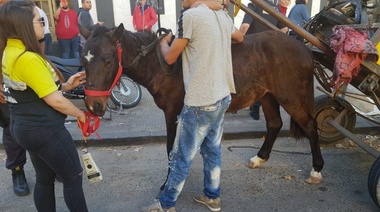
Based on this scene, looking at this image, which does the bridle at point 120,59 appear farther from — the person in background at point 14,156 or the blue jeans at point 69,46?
the blue jeans at point 69,46

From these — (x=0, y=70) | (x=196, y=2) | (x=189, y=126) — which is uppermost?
(x=196, y=2)

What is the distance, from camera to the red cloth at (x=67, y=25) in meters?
8.11

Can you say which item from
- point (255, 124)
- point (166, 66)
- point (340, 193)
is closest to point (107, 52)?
point (166, 66)

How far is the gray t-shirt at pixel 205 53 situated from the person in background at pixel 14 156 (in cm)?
201

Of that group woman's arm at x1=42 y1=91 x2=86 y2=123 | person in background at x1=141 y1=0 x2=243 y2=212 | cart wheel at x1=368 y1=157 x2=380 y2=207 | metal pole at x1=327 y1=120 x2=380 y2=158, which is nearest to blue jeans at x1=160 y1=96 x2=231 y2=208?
person in background at x1=141 y1=0 x2=243 y2=212

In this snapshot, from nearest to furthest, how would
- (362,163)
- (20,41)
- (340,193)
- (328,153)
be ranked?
(20,41) → (340,193) → (362,163) → (328,153)

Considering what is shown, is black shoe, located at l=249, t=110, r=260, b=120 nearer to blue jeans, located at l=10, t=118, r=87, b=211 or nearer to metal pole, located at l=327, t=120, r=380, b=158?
metal pole, located at l=327, t=120, r=380, b=158

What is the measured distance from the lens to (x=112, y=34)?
8.54ft

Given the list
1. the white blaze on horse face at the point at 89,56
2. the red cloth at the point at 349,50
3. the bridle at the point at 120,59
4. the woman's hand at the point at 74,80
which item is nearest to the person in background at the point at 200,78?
the bridle at the point at 120,59

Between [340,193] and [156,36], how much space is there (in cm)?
252

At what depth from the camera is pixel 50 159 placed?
2289mm

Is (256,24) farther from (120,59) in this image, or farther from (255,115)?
(120,59)

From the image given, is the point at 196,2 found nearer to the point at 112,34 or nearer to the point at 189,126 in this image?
the point at 112,34

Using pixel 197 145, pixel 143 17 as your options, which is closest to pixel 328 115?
pixel 197 145
